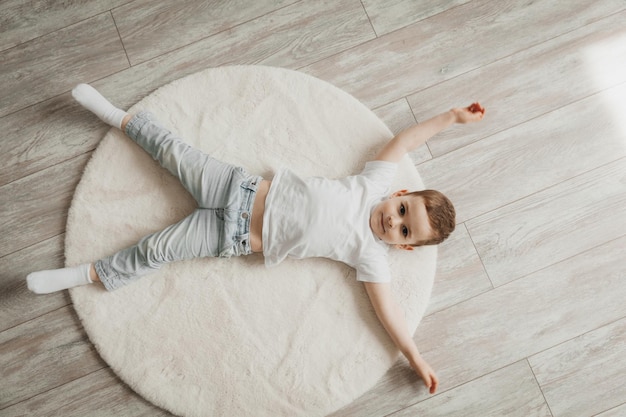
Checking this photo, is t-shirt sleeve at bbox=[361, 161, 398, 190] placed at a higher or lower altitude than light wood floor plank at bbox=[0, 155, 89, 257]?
lower

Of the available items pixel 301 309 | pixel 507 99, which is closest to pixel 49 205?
pixel 301 309

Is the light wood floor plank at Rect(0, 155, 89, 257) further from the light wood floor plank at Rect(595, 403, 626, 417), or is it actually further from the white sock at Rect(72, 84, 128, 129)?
the light wood floor plank at Rect(595, 403, 626, 417)

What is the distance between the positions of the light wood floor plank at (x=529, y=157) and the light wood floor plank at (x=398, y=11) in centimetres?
36

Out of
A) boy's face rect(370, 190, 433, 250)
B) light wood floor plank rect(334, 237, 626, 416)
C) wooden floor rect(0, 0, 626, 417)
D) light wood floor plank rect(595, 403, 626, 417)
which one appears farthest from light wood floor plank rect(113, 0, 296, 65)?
light wood floor plank rect(595, 403, 626, 417)

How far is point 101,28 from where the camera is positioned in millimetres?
1294

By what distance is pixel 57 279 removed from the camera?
1.13 meters

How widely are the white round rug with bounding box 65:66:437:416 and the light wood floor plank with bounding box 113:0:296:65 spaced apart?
13 cm

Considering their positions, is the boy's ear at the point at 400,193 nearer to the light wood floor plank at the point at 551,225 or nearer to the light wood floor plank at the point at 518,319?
the light wood floor plank at the point at 551,225

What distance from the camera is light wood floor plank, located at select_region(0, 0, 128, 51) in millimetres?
1283

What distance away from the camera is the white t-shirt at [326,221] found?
3.64 feet

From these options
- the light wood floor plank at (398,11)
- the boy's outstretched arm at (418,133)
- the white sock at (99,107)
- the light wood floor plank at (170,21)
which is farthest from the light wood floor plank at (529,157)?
the white sock at (99,107)

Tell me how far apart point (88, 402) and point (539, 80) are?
1.51 m

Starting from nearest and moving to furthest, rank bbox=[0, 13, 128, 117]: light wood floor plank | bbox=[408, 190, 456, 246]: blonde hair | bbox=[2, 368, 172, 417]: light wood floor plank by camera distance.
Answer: bbox=[408, 190, 456, 246]: blonde hair → bbox=[2, 368, 172, 417]: light wood floor plank → bbox=[0, 13, 128, 117]: light wood floor plank

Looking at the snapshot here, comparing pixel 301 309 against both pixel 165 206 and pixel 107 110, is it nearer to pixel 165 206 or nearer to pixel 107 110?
pixel 165 206
